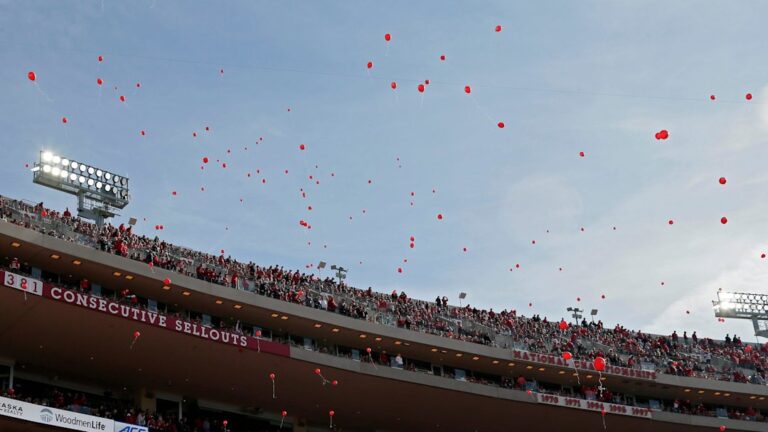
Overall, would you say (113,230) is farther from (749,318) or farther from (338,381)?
(749,318)

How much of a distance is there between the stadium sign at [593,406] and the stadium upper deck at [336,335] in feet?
0.36

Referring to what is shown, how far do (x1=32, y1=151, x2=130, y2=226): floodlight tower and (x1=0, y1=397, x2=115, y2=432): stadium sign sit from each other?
1359cm

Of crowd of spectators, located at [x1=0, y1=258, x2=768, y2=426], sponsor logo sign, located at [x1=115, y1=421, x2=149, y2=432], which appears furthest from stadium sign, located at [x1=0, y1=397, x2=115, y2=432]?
crowd of spectators, located at [x1=0, y1=258, x2=768, y2=426]

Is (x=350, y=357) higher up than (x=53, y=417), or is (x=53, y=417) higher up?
(x=350, y=357)

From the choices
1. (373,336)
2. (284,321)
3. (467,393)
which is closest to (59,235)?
(284,321)

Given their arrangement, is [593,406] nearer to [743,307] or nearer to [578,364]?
[578,364]

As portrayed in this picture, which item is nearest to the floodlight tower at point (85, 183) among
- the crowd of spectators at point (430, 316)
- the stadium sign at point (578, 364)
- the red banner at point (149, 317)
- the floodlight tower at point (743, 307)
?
the crowd of spectators at point (430, 316)

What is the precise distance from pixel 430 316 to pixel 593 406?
926 centimetres

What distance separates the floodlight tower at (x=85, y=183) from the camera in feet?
136

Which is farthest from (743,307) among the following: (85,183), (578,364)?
(85,183)

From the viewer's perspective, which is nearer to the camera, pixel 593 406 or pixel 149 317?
pixel 149 317

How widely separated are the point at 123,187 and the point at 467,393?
18951 millimetres

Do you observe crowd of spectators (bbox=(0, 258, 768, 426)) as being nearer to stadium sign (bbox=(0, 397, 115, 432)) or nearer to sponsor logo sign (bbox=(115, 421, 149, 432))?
stadium sign (bbox=(0, 397, 115, 432))

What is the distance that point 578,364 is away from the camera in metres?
46.9
